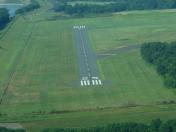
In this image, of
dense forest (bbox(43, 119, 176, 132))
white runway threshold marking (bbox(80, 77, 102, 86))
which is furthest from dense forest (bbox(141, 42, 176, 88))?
dense forest (bbox(43, 119, 176, 132))

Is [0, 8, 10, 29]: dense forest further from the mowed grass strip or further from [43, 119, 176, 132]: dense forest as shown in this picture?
[43, 119, 176, 132]: dense forest

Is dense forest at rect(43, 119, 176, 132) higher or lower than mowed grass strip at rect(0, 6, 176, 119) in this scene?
higher

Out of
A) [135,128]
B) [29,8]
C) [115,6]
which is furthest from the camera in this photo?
[29,8]

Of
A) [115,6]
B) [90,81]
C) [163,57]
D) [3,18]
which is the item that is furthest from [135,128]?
[115,6]

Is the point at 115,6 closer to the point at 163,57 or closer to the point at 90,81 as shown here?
the point at 163,57

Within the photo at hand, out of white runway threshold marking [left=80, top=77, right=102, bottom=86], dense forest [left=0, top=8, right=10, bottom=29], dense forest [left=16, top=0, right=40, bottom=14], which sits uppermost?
white runway threshold marking [left=80, top=77, right=102, bottom=86]

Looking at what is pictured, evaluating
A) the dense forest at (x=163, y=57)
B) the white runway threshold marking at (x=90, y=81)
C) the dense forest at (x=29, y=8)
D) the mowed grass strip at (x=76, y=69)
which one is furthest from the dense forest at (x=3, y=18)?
the white runway threshold marking at (x=90, y=81)

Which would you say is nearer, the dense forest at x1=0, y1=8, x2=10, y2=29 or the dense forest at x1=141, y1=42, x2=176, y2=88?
the dense forest at x1=141, y1=42, x2=176, y2=88
